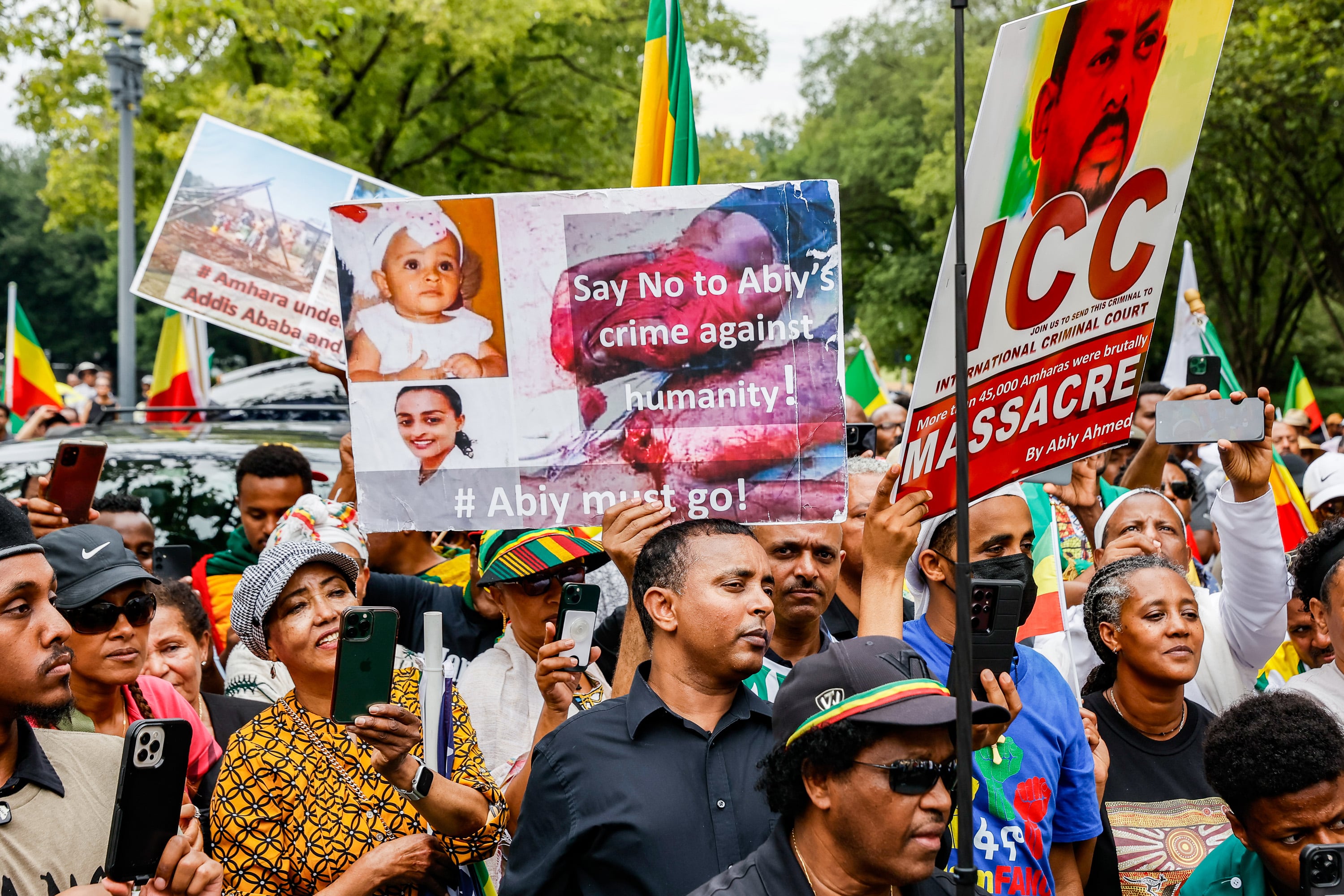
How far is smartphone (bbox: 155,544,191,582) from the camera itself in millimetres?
5062

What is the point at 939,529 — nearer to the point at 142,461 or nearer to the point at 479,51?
the point at 142,461

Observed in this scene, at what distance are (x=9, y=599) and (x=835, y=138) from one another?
36.7 m

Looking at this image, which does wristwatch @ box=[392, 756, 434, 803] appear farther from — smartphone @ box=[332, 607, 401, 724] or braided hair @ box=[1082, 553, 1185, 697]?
braided hair @ box=[1082, 553, 1185, 697]

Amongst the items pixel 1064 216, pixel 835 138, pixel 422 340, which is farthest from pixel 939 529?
pixel 835 138

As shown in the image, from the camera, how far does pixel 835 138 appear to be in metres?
37.8

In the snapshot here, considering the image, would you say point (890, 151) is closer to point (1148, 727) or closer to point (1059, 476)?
point (1059, 476)

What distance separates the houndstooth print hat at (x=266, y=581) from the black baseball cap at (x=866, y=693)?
5.16 ft

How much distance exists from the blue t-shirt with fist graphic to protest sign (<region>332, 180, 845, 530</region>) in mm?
726

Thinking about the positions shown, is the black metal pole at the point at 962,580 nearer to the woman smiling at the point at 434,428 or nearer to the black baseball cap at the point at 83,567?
the woman smiling at the point at 434,428

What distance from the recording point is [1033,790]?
3.28 metres

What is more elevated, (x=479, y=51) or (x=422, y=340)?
(x=479, y=51)

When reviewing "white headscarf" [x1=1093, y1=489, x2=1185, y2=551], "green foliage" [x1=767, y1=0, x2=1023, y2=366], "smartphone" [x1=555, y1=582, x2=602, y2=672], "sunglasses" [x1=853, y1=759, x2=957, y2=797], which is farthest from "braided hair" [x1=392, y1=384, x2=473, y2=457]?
"green foliage" [x1=767, y1=0, x2=1023, y2=366]

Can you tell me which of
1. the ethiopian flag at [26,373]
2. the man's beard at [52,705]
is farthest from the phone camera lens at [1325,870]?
the ethiopian flag at [26,373]

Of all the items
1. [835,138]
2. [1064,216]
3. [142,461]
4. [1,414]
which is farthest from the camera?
[835,138]
